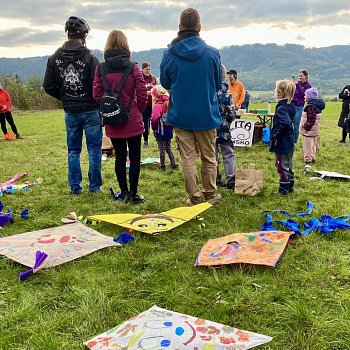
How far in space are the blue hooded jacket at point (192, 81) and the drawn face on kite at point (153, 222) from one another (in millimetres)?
1101

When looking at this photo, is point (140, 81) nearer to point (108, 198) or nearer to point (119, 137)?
point (119, 137)

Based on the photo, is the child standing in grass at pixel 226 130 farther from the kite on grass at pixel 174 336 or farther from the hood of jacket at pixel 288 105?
the kite on grass at pixel 174 336

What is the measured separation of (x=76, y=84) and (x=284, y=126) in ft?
8.72

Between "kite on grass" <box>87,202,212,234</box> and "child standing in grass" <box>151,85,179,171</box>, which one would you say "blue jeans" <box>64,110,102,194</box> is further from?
"child standing in grass" <box>151,85,179,171</box>

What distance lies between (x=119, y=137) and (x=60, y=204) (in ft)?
4.00

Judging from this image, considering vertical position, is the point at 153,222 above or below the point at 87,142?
below

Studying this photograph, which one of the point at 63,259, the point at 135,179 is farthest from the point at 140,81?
the point at 63,259

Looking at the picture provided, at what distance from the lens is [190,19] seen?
4.48m

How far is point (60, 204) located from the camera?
5277 millimetres

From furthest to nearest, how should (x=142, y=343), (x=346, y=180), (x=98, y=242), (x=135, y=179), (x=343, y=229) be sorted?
(x=346, y=180) → (x=135, y=179) → (x=343, y=229) → (x=98, y=242) → (x=142, y=343)

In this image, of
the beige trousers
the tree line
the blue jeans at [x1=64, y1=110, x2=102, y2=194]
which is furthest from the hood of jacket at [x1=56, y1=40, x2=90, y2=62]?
the tree line

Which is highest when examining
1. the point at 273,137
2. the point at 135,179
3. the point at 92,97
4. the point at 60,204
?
the point at 92,97

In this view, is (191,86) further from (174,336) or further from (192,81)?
(174,336)

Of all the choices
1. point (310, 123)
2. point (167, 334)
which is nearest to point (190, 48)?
point (167, 334)
